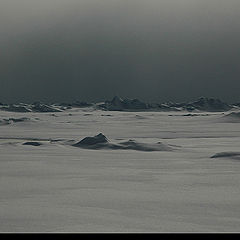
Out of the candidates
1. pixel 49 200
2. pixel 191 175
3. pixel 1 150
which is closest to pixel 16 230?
pixel 49 200

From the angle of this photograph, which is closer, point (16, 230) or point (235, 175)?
point (16, 230)

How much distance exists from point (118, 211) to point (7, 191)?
2540 mm

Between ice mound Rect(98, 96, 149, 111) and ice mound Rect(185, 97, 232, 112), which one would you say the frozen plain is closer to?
ice mound Rect(98, 96, 149, 111)

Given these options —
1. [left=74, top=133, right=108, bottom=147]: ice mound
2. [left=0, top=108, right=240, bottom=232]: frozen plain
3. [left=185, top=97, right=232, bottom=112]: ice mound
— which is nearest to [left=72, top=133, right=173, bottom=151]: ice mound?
[left=74, top=133, right=108, bottom=147]: ice mound

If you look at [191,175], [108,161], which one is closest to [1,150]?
[108,161]

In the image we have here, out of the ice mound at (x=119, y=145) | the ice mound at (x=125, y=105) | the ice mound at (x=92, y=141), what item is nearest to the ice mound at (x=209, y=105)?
the ice mound at (x=125, y=105)

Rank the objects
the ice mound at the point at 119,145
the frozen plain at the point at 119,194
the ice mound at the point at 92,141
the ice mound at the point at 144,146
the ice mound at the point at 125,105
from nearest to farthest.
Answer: the frozen plain at the point at 119,194 < the ice mound at the point at 144,146 < the ice mound at the point at 119,145 < the ice mound at the point at 92,141 < the ice mound at the point at 125,105

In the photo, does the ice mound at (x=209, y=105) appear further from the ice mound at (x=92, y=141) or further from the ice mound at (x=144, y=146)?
the ice mound at (x=144, y=146)

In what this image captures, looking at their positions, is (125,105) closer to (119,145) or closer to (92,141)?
(92,141)
